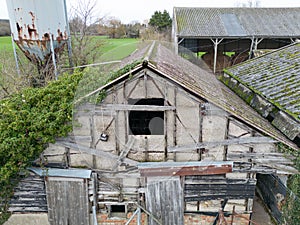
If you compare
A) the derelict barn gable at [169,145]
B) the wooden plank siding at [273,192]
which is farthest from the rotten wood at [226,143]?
the wooden plank siding at [273,192]

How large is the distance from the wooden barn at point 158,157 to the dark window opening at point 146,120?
41 mm

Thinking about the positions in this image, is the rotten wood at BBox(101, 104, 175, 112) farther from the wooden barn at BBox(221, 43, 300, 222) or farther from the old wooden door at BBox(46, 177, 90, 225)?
the wooden barn at BBox(221, 43, 300, 222)

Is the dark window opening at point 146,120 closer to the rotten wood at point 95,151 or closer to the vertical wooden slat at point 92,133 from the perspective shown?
the rotten wood at point 95,151

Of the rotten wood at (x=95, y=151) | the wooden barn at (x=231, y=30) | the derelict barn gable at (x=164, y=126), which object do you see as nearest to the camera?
the derelict barn gable at (x=164, y=126)

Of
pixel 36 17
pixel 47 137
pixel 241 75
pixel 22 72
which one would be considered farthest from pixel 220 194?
pixel 22 72

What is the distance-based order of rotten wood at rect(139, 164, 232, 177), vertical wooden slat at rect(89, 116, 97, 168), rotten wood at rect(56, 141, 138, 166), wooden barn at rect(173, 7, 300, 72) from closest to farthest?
vertical wooden slat at rect(89, 116, 97, 168) < rotten wood at rect(56, 141, 138, 166) < rotten wood at rect(139, 164, 232, 177) < wooden barn at rect(173, 7, 300, 72)

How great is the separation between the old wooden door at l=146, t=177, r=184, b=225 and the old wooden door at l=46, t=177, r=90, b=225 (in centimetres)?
159

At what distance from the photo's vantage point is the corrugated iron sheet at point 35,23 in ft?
28.1

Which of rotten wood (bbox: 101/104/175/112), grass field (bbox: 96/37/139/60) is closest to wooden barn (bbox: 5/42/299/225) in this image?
rotten wood (bbox: 101/104/175/112)

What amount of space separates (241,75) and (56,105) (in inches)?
267

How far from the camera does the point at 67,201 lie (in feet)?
20.8

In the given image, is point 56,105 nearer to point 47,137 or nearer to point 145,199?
point 47,137

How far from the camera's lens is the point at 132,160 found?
19.2 ft

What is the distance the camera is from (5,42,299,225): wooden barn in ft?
17.0
